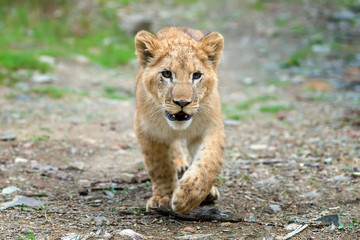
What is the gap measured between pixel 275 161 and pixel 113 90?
5142mm

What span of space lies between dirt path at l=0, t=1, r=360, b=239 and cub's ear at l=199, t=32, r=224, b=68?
1.05m

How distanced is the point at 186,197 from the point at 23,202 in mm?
1711

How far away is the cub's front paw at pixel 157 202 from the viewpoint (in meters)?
5.18

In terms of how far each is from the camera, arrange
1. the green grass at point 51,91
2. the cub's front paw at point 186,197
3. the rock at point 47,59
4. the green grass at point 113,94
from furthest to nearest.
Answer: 1. the rock at point 47,59
2. the green grass at point 113,94
3. the green grass at point 51,91
4. the cub's front paw at point 186,197

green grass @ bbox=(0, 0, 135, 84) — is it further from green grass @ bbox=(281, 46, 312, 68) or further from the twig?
the twig

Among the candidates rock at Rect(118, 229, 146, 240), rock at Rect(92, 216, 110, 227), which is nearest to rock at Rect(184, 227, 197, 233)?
rock at Rect(118, 229, 146, 240)

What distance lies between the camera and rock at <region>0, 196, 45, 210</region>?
4838 millimetres

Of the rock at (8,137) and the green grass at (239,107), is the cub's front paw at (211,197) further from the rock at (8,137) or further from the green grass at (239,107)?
the green grass at (239,107)

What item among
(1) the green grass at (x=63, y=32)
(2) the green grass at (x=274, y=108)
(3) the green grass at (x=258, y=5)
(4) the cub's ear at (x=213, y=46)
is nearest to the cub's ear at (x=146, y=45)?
(4) the cub's ear at (x=213, y=46)

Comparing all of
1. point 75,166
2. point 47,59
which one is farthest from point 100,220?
point 47,59

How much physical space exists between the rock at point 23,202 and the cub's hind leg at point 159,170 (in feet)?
3.70

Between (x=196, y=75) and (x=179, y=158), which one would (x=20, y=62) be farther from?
(x=196, y=75)

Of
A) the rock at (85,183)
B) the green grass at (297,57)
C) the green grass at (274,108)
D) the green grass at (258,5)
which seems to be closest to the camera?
the rock at (85,183)

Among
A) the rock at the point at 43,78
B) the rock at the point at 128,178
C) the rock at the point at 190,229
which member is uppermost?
the rock at the point at 43,78
